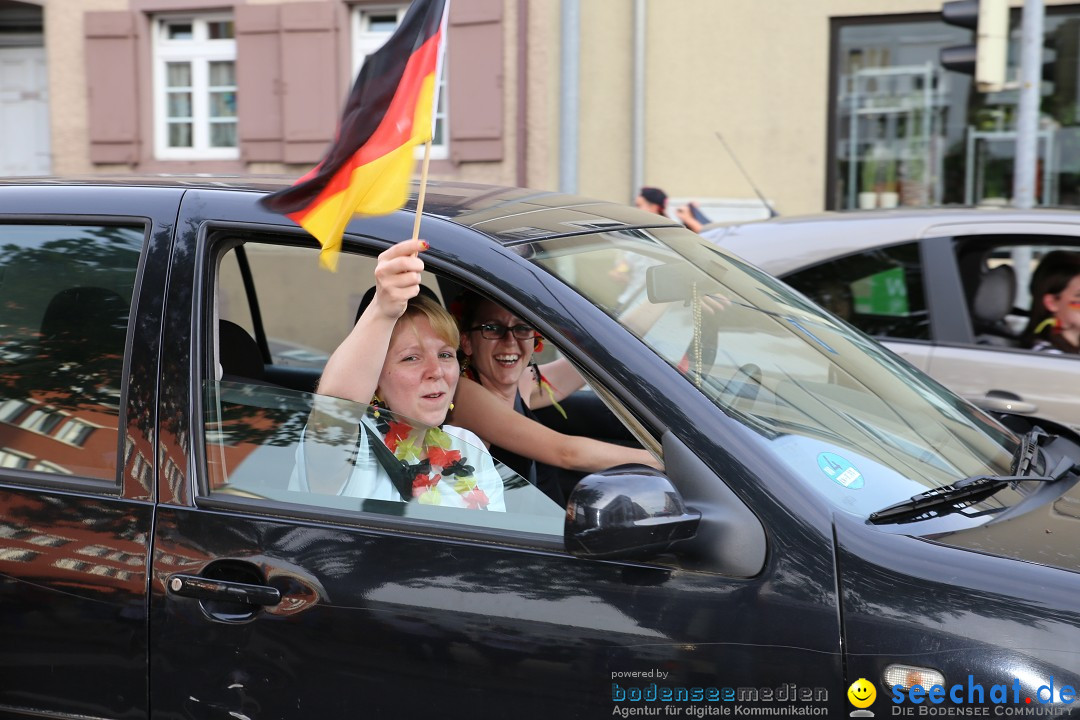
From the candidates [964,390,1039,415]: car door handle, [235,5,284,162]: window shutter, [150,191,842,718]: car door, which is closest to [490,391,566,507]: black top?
[150,191,842,718]: car door

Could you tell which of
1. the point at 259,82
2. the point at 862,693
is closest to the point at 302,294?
the point at 259,82

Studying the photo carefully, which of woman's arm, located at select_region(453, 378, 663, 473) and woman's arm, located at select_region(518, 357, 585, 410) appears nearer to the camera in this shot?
woman's arm, located at select_region(453, 378, 663, 473)

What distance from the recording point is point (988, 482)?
2.15 m

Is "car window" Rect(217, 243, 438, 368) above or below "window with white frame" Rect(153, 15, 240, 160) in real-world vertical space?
below

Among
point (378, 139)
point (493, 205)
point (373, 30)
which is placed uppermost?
point (373, 30)

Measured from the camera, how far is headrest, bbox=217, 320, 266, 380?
284cm

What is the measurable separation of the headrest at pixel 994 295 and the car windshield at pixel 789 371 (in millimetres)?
1918

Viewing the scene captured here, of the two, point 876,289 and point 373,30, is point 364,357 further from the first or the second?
point 373,30

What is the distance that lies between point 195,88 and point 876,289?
28.4 ft

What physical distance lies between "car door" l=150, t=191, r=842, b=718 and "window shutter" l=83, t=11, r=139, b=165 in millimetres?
9842

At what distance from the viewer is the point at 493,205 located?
2420 millimetres

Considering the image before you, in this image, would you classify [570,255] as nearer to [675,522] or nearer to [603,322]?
[603,322]

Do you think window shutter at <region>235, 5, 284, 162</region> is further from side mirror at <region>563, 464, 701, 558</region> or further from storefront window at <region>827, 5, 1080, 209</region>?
side mirror at <region>563, 464, 701, 558</region>

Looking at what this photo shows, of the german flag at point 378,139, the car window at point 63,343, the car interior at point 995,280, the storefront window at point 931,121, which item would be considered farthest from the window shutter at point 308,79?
the german flag at point 378,139
